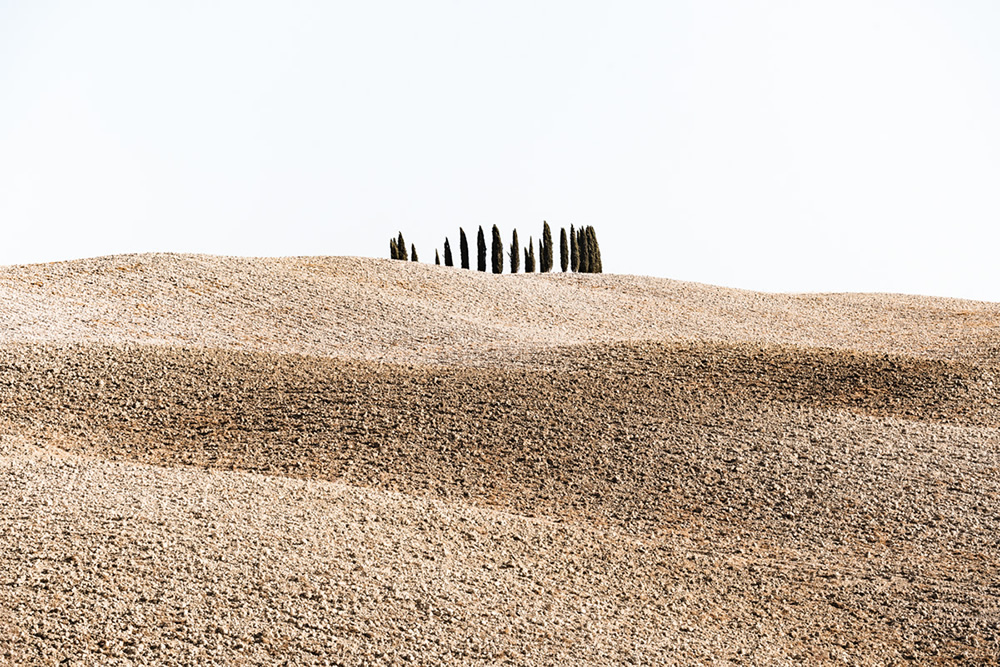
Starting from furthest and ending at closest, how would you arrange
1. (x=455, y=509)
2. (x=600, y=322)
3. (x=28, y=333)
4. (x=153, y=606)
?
1. (x=600, y=322)
2. (x=28, y=333)
3. (x=455, y=509)
4. (x=153, y=606)

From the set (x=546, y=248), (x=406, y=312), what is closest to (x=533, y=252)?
(x=546, y=248)

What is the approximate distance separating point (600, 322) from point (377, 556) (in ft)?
49.9

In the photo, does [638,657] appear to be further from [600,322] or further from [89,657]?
[600,322]

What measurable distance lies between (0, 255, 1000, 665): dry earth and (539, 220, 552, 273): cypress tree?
22.2 meters

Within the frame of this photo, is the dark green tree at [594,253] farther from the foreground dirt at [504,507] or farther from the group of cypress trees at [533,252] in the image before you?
the foreground dirt at [504,507]

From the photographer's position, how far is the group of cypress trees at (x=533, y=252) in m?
43.0

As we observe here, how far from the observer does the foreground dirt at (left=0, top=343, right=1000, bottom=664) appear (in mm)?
7703

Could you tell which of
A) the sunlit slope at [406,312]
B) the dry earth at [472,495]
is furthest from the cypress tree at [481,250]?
the dry earth at [472,495]

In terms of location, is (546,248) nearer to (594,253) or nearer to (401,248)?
(594,253)

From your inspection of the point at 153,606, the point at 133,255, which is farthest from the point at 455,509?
the point at 133,255

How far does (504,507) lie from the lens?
11102 mm

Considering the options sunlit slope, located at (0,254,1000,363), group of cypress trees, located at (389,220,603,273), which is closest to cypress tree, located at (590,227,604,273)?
group of cypress trees, located at (389,220,603,273)

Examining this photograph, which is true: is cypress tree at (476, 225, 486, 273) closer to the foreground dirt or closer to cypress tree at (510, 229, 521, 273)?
cypress tree at (510, 229, 521, 273)

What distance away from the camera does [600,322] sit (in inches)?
929
